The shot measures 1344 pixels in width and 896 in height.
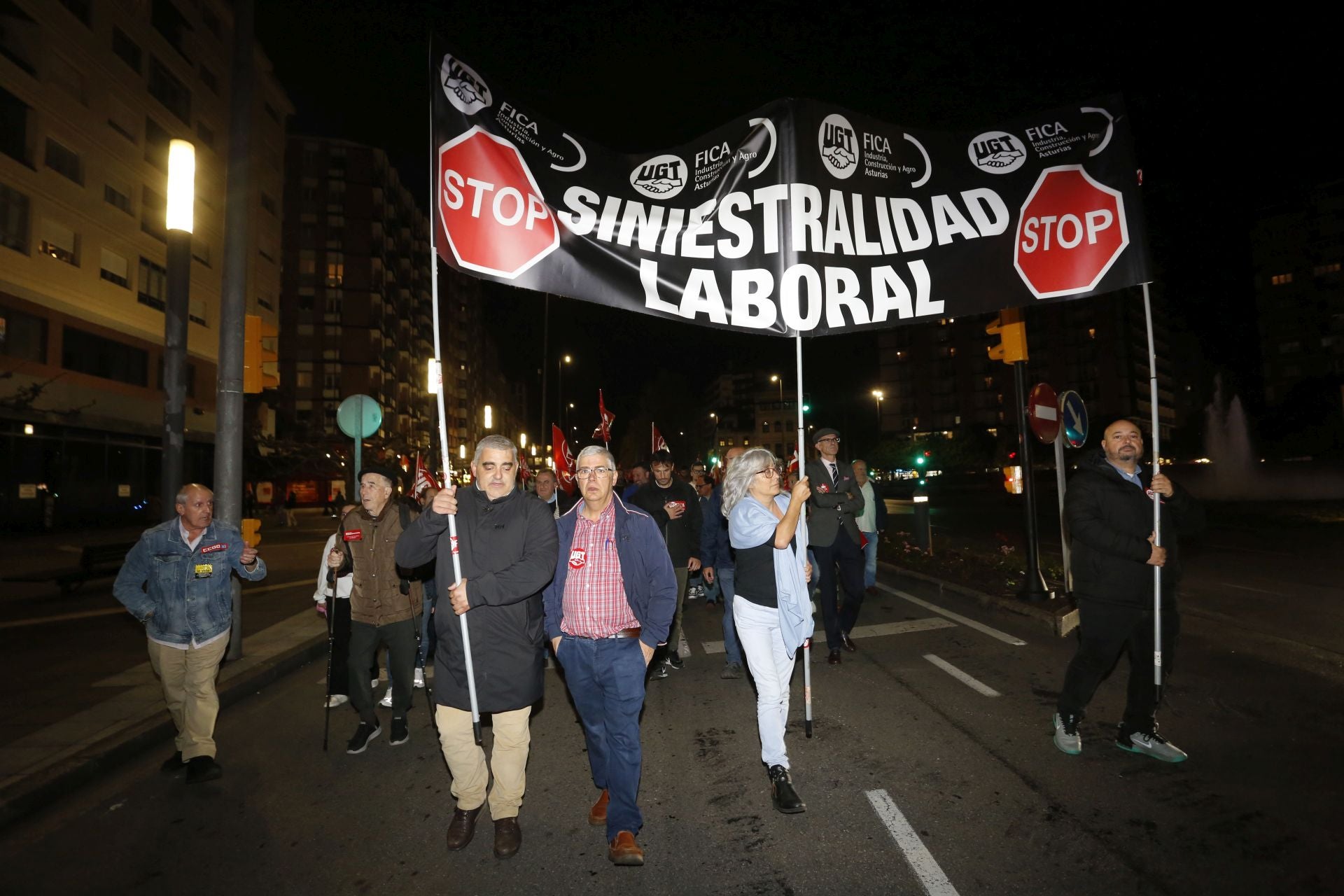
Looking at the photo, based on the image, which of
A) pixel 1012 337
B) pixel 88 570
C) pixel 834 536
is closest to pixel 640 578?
pixel 834 536

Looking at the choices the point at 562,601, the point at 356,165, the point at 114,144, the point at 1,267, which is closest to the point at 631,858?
the point at 562,601

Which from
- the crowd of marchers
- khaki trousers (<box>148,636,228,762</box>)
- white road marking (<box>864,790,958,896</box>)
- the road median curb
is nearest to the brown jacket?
the crowd of marchers

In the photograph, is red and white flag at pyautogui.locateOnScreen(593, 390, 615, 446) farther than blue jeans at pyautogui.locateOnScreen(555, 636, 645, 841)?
Yes

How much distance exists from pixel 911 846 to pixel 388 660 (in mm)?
3700

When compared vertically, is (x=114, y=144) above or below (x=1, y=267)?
above

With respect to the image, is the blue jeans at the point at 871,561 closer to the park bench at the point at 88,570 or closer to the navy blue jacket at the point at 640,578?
the navy blue jacket at the point at 640,578

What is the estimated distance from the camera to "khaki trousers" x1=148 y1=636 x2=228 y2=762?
181 inches

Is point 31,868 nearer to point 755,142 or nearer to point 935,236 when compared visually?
point 755,142

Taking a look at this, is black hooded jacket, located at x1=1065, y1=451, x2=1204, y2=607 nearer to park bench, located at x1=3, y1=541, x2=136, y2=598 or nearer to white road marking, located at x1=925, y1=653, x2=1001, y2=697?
white road marking, located at x1=925, y1=653, x2=1001, y2=697

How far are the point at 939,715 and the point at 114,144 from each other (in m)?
35.3

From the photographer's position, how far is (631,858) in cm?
338

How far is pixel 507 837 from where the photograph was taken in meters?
3.58

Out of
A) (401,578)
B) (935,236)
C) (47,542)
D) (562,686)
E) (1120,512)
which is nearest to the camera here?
(1120,512)

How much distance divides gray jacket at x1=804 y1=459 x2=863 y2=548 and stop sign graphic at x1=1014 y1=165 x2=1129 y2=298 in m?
2.58
